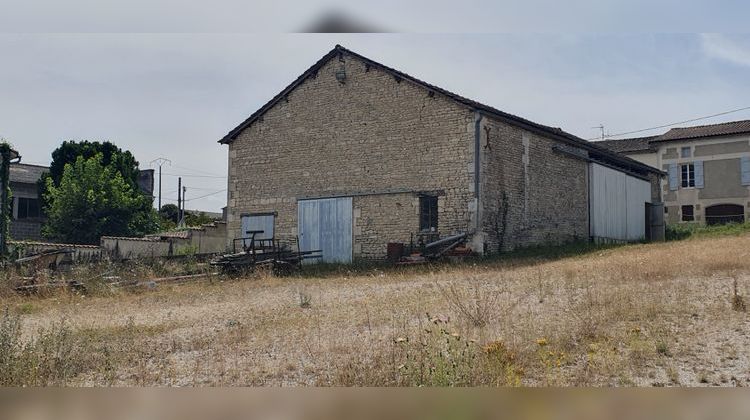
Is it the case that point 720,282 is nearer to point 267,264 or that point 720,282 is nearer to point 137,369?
point 137,369

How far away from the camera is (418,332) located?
8.02 m

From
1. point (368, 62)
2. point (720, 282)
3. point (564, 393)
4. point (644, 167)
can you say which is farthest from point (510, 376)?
point (644, 167)

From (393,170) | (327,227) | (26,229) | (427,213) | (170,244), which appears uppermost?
(393,170)

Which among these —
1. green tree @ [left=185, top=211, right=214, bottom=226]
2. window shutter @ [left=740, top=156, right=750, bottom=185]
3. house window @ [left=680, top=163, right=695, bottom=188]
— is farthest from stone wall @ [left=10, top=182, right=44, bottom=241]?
window shutter @ [left=740, top=156, right=750, bottom=185]

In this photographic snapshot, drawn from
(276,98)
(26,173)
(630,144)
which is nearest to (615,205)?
(276,98)

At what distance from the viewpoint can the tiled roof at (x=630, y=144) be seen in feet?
126

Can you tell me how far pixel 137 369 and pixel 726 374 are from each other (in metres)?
5.79

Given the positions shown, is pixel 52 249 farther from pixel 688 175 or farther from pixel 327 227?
pixel 688 175

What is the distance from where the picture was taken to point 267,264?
18.5 metres

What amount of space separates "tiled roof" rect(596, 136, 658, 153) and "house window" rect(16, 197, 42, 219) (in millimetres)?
30581

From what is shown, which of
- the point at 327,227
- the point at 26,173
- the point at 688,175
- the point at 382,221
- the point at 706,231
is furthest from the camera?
the point at 688,175

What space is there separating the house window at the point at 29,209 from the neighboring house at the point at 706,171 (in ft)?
97.3

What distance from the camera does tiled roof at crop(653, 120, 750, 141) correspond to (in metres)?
31.8

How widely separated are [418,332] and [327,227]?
548 inches
